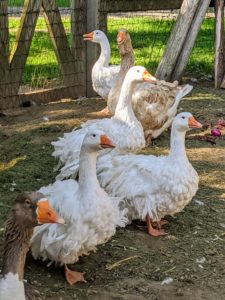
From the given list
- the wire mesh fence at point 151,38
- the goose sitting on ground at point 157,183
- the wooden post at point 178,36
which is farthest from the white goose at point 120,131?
the wire mesh fence at point 151,38

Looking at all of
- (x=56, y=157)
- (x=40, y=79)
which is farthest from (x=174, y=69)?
(x=56, y=157)

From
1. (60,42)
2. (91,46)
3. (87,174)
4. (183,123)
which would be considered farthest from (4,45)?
(87,174)

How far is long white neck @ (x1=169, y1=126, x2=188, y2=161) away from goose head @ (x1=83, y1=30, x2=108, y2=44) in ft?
12.1

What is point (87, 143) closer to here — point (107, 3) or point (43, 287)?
point (43, 287)

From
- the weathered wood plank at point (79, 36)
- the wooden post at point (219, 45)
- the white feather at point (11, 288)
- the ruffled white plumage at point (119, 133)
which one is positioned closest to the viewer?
the white feather at point (11, 288)

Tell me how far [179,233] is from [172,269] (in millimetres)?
627

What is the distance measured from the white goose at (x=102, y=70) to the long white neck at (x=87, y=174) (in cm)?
387

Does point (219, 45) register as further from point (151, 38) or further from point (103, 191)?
point (103, 191)

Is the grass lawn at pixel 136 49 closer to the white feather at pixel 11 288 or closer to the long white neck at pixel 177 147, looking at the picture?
the long white neck at pixel 177 147

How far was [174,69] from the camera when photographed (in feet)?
31.1

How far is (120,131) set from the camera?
6.08 metres

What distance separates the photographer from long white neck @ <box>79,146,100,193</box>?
4.37 m

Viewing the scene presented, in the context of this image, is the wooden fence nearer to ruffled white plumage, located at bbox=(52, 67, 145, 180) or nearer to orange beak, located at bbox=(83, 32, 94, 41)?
orange beak, located at bbox=(83, 32, 94, 41)

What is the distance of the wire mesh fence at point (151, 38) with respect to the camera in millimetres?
10836
